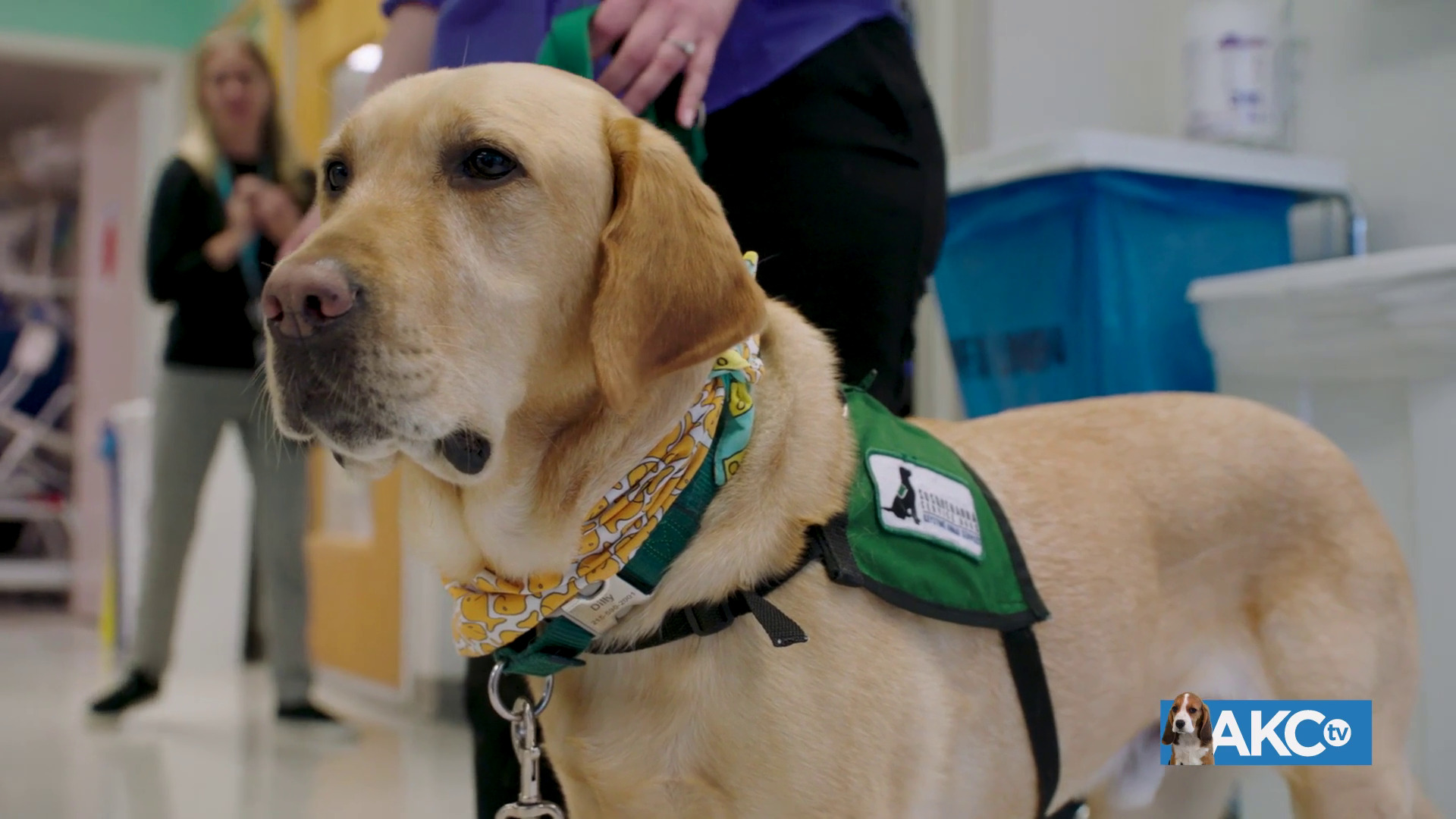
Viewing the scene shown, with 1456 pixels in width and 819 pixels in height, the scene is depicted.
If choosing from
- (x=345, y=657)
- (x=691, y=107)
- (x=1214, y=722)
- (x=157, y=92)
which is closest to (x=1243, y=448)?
(x=1214, y=722)

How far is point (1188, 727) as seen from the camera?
62.6 inches

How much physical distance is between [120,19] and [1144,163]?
283 inches

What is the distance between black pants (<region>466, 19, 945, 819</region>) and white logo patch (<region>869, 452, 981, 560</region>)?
285 mm

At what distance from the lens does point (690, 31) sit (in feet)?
4.53

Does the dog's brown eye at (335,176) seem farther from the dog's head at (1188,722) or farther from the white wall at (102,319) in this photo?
the white wall at (102,319)

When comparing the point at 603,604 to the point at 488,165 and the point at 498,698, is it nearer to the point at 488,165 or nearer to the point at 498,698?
the point at 498,698

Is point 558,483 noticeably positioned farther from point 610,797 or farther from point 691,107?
point 691,107

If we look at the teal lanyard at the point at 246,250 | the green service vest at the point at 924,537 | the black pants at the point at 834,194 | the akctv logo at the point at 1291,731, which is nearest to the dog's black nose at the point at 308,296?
the green service vest at the point at 924,537

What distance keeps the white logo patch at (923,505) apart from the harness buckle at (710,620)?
0.63ft

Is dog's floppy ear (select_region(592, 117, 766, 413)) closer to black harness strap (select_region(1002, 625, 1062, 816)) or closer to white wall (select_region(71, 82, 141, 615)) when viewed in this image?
black harness strap (select_region(1002, 625, 1062, 816))

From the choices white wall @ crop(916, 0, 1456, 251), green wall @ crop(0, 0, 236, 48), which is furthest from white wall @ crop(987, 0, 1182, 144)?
green wall @ crop(0, 0, 236, 48)

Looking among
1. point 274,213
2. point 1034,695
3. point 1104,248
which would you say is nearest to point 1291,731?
point 1034,695

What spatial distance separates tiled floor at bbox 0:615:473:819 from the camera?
119 inches

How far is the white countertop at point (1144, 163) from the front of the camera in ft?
7.68
